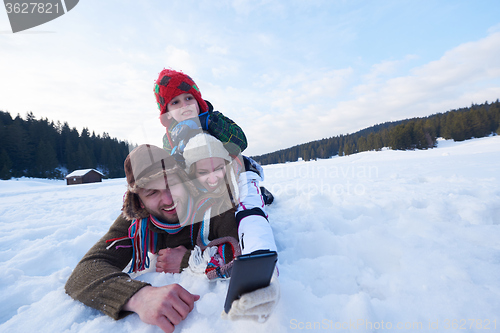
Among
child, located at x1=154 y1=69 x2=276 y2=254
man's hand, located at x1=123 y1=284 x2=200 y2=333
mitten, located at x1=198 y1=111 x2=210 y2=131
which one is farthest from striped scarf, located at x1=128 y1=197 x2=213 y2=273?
mitten, located at x1=198 y1=111 x2=210 y2=131

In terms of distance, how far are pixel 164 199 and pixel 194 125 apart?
46.4 inches

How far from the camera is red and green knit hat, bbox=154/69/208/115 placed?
291 centimetres

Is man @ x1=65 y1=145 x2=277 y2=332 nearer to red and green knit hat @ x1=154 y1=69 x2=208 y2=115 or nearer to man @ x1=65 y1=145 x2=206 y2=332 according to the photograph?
man @ x1=65 y1=145 x2=206 y2=332

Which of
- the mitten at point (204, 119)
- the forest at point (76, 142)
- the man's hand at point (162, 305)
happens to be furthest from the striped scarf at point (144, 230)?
the forest at point (76, 142)

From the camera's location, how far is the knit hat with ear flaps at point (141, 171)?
62.3 inches

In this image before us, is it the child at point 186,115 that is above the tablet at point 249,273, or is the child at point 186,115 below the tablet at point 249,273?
above

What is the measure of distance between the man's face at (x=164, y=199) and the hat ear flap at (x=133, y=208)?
0.05m

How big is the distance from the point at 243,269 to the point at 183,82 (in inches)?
109

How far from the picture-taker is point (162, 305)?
3.41 ft

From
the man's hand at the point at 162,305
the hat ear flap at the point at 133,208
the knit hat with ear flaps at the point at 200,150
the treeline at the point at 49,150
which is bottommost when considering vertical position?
the man's hand at the point at 162,305

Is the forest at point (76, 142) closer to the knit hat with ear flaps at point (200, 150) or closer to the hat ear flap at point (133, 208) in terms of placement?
the knit hat with ear flaps at point (200, 150)

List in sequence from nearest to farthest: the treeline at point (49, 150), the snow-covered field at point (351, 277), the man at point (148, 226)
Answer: the snow-covered field at point (351, 277)
the man at point (148, 226)
the treeline at point (49, 150)

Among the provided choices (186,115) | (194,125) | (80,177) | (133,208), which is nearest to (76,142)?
(80,177)

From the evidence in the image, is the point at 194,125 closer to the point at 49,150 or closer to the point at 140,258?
the point at 140,258
